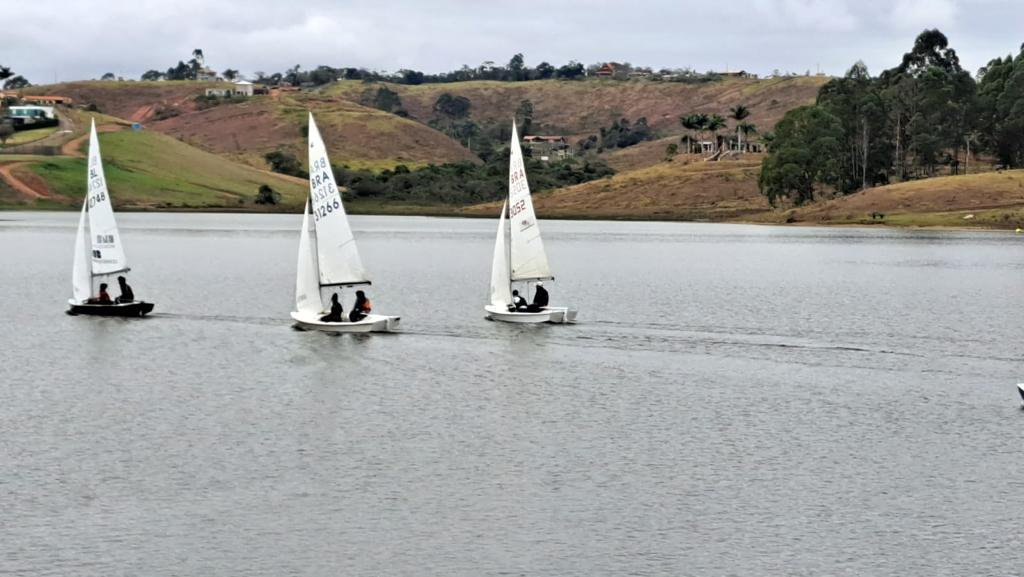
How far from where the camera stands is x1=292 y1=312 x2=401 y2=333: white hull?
3036 inches

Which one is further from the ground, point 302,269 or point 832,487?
point 302,269

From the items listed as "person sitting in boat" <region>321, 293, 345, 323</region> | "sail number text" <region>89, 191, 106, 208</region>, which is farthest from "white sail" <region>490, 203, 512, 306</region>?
"sail number text" <region>89, 191, 106, 208</region>

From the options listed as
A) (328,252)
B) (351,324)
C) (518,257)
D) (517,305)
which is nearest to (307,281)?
(328,252)

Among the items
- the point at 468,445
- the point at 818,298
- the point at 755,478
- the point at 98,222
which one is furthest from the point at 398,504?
the point at 818,298

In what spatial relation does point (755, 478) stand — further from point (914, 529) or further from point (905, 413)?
point (905, 413)

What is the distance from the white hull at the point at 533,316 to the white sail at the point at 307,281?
34.8 feet

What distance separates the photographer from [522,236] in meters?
84.9

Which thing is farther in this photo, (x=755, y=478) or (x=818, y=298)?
(x=818, y=298)

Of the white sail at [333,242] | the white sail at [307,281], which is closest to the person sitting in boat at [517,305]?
the white sail at [333,242]

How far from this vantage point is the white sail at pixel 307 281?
79.5 meters

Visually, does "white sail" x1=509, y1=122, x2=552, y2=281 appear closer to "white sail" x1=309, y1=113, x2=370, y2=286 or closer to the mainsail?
the mainsail

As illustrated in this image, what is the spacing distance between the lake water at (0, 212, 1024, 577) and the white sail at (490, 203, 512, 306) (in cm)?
204

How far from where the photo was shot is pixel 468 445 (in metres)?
51.6

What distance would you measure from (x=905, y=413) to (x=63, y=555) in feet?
117
